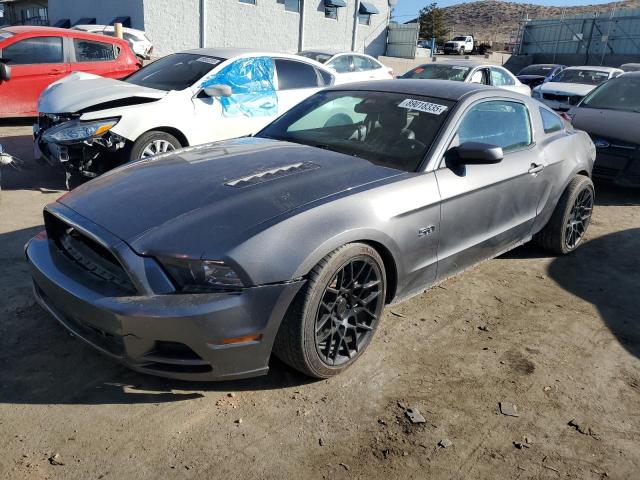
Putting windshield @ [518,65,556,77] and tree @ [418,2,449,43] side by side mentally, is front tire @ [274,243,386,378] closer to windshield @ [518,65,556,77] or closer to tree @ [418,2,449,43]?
windshield @ [518,65,556,77]

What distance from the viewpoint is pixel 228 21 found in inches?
915

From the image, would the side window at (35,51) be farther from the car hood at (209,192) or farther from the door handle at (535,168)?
Result: the door handle at (535,168)

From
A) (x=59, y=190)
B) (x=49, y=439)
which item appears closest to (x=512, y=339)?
(x=49, y=439)

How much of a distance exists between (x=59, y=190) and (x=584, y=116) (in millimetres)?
6953

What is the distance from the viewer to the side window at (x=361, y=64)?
12680 mm

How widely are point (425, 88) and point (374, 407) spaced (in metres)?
2.36

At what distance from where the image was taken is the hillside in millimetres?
88625

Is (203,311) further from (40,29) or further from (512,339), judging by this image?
(40,29)

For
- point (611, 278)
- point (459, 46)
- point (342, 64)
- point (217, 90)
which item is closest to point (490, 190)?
point (611, 278)

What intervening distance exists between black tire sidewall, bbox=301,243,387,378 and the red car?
26.6ft

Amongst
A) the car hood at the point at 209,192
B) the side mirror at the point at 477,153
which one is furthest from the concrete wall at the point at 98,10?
the side mirror at the point at 477,153

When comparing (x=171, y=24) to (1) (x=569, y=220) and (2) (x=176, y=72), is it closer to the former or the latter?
(2) (x=176, y=72)

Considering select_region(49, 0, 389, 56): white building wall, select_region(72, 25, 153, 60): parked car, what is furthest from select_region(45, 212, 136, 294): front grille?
select_region(49, 0, 389, 56): white building wall

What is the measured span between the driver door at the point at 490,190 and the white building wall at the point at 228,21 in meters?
19.1
